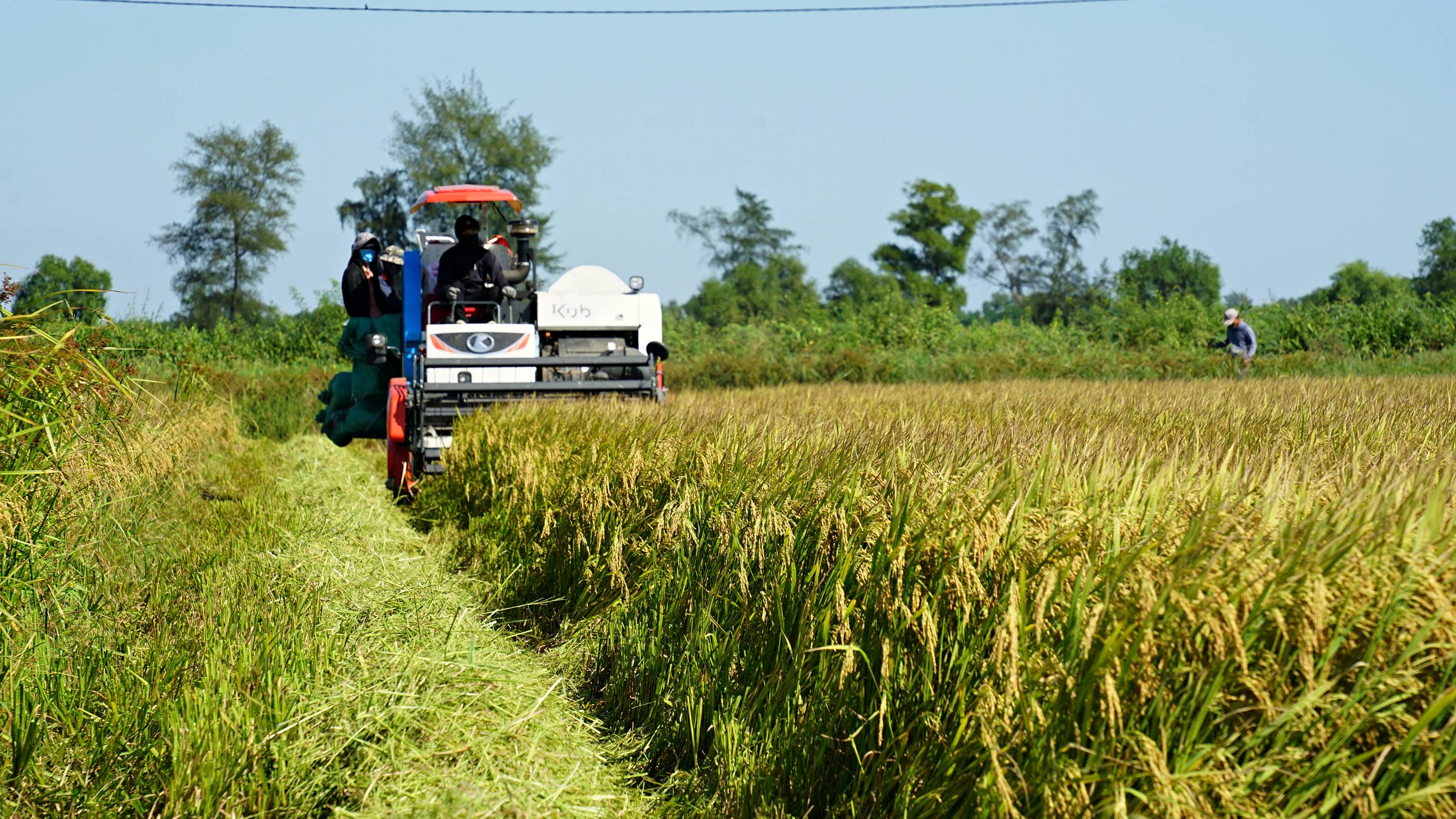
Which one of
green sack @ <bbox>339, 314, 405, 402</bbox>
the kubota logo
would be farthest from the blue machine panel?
the kubota logo

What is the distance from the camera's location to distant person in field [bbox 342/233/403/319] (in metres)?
12.6

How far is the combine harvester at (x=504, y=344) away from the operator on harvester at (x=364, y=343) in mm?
410

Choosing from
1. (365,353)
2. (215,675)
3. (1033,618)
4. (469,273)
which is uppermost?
(469,273)

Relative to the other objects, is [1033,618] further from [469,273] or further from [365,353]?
[365,353]

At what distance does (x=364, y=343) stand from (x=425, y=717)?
8850 mm

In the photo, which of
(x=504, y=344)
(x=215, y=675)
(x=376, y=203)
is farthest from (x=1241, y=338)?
(x=376, y=203)

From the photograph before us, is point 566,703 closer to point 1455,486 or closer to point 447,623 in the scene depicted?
point 447,623

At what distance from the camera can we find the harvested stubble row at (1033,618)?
2.28 metres

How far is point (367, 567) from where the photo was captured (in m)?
7.26

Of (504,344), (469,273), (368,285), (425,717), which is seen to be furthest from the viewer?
(368,285)

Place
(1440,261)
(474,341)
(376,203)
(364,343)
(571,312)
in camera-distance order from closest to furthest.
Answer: (474,341)
(571,312)
(364,343)
(376,203)
(1440,261)

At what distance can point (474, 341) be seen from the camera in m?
10.8

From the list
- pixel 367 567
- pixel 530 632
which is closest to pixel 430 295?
pixel 367 567

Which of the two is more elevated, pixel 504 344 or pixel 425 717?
pixel 504 344
